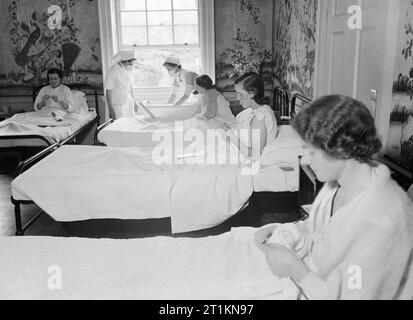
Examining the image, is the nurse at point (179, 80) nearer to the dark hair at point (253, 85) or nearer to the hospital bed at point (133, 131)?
the hospital bed at point (133, 131)

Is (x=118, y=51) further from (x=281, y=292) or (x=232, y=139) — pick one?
(x=281, y=292)

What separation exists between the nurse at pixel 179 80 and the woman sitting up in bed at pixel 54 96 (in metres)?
1.52

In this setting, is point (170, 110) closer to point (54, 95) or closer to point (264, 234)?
point (54, 95)

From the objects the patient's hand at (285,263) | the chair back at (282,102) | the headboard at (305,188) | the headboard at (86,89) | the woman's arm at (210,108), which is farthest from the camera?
the headboard at (86,89)

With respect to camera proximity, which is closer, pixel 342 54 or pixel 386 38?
pixel 386 38

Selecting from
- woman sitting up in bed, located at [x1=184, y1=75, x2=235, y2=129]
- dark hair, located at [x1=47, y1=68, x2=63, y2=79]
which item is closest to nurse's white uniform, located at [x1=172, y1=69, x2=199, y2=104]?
woman sitting up in bed, located at [x1=184, y1=75, x2=235, y2=129]

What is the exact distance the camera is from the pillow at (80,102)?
6773mm

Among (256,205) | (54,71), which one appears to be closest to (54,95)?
(54,71)

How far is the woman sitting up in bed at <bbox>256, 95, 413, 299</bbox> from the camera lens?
1379mm

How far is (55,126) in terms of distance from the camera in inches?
228

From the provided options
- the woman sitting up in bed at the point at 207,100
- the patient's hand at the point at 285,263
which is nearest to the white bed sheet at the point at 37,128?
the woman sitting up in bed at the point at 207,100

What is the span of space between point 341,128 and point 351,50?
2211 mm

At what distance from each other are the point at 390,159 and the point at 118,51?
17.7 feet
